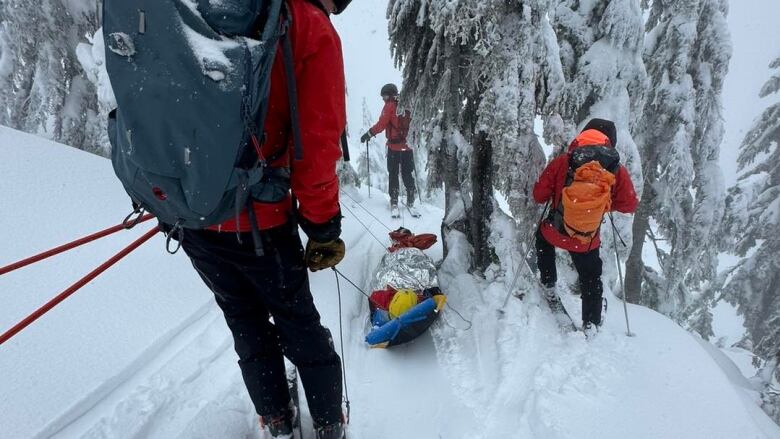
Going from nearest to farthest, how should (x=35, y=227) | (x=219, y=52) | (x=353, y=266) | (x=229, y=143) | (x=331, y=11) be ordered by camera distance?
(x=219, y=52) < (x=229, y=143) < (x=331, y=11) < (x=35, y=227) < (x=353, y=266)

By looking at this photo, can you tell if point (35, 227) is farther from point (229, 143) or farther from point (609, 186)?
point (609, 186)

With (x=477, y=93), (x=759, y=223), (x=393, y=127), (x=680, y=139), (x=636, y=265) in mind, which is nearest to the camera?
(x=477, y=93)

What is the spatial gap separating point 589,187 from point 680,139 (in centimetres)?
741

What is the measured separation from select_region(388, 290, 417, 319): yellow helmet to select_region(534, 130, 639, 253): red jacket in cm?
165

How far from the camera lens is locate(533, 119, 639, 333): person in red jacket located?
4.04 meters

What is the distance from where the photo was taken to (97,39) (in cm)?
557

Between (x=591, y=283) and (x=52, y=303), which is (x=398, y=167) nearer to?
(x=591, y=283)

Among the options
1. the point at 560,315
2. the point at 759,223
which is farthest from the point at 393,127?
the point at 759,223

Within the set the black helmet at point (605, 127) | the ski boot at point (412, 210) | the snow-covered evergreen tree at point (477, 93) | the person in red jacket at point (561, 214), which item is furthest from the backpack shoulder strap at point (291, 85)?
the ski boot at point (412, 210)

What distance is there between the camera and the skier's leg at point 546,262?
4.50 meters

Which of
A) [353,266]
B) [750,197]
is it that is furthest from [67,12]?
[750,197]

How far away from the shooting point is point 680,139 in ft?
30.4

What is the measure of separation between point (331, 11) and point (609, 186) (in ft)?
10.5

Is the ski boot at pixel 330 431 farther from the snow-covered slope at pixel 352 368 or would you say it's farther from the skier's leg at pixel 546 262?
the skier's leg at pixel 546 262
